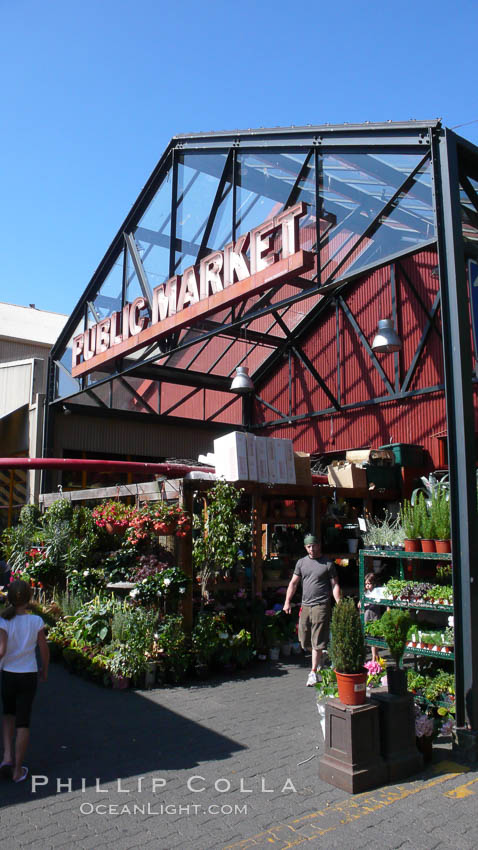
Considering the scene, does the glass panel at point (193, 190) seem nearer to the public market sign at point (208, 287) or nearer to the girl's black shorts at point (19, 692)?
the public market sign at point (208, 287)

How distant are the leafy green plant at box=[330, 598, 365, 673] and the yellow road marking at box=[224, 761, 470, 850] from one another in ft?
2.93

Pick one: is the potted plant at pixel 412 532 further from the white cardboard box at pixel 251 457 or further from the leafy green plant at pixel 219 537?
the white cardboard box at pixel 251 457

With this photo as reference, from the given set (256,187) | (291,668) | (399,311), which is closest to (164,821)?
(291,668)

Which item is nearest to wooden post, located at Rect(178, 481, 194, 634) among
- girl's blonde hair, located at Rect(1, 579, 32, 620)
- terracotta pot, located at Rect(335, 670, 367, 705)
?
girl's blonde hair, located at Rect(1, 579, 32, 620)

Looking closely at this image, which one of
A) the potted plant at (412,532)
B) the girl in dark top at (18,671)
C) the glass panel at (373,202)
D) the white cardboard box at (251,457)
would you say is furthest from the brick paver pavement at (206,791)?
the glass panel at (373,202)

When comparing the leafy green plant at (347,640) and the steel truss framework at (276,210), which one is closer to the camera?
the leafy green plant at (347,640)

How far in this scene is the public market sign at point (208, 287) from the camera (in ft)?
32.1

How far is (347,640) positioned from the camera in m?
5.29

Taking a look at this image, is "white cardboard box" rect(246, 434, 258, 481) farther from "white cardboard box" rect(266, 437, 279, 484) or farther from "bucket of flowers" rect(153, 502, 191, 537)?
"bucket of flowers" rect(153, 502, 191, 537)

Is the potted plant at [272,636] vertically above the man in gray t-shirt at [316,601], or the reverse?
the man in gray t-shirt at [316,601]

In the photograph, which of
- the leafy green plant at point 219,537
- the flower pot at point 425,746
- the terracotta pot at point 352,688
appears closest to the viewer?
the terracotta pot at point 352,688

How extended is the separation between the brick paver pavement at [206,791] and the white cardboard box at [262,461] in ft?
12.1

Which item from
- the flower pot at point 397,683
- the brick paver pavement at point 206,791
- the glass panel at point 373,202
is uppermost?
the glass panel at point 373,202

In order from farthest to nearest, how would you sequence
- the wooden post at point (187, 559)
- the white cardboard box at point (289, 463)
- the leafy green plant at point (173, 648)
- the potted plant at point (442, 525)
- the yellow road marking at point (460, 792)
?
the white cardboard box at point (289, 463) < the wooden post at point (187, 559) < the leafy green plant at point (173, 648) < the potted plant at point (442, 525) < the yellow road marking at point (460, 792)
